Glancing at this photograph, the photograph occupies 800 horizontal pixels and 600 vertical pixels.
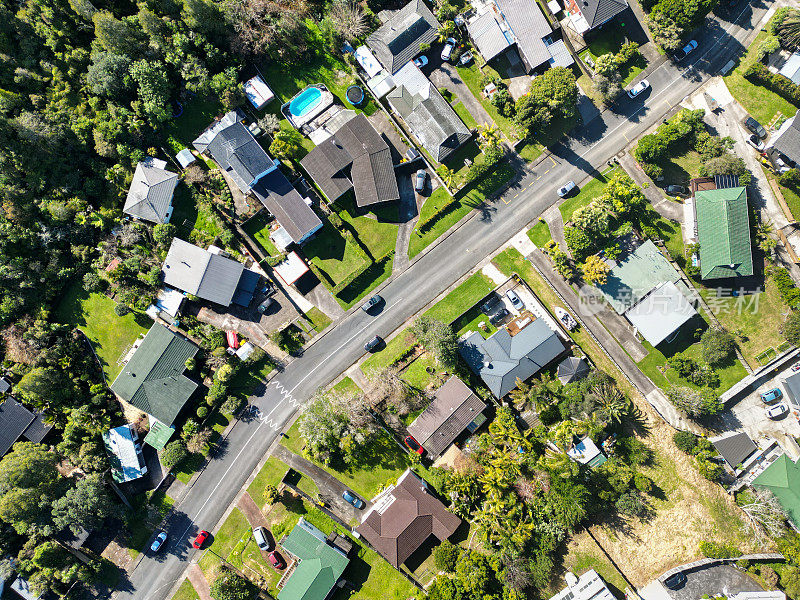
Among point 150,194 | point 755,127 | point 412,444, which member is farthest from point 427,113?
point 755,127

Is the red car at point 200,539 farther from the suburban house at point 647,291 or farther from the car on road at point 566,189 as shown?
the car on road at point 566,189

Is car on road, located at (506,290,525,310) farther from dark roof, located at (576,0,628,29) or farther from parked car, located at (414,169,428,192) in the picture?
dark roof, located at (576,0,628,29)

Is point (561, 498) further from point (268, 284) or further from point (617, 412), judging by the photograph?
point (268, 284)

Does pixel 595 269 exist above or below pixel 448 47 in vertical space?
below

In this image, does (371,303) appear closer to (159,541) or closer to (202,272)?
(202,272)

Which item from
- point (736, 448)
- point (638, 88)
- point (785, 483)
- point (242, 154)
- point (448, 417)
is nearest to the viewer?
point (785, 483)

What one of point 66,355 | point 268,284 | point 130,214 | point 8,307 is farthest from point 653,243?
point 8,307
